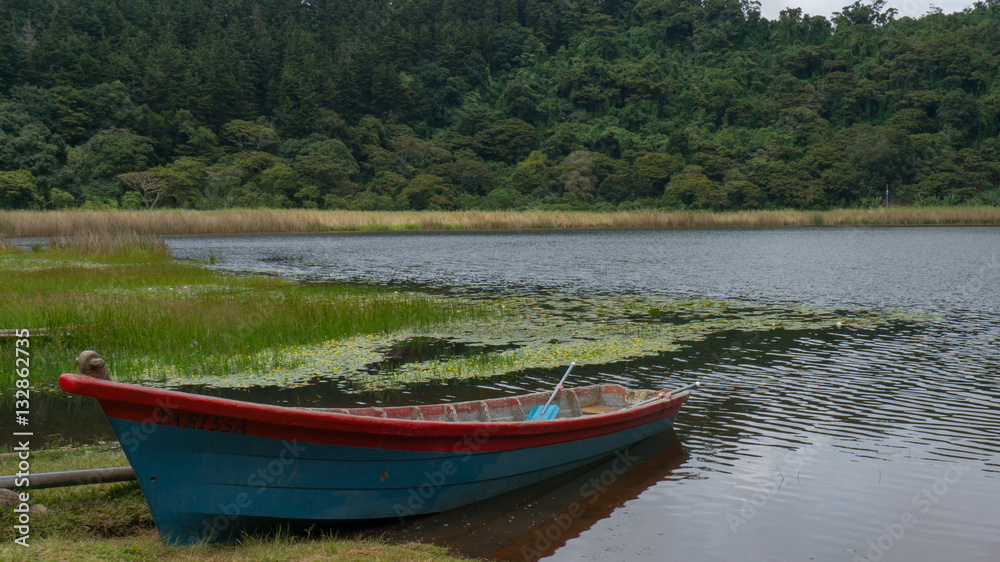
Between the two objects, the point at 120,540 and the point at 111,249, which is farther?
the point at 111,249

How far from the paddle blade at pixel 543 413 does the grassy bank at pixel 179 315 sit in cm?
484

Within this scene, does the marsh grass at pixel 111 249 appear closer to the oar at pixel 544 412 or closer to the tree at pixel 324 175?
the oar at pixel 544 412

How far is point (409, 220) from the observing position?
173 ft

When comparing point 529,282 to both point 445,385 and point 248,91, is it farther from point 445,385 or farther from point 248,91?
point 248,91

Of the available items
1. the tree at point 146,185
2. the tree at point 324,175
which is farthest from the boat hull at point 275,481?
the tree at point 324,175

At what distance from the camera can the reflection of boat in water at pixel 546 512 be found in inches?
227

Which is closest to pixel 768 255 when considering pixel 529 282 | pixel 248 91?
pixel 529 282

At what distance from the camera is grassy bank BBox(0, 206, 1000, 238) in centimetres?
3519

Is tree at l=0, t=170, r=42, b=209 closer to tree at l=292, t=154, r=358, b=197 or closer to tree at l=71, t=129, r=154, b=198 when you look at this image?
tree at l=71, t=129, r=154, b=198

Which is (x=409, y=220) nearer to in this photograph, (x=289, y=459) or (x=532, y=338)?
(x=532, y=338)

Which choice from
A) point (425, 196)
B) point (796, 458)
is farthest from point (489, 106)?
point (796, 458)

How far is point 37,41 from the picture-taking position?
7550 cm

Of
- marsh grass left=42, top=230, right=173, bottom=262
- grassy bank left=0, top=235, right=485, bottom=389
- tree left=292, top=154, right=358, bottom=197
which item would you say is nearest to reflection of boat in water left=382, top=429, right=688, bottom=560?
grassy bank left=0, top=235, right=485, bottom=389

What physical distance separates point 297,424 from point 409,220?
4836cm
